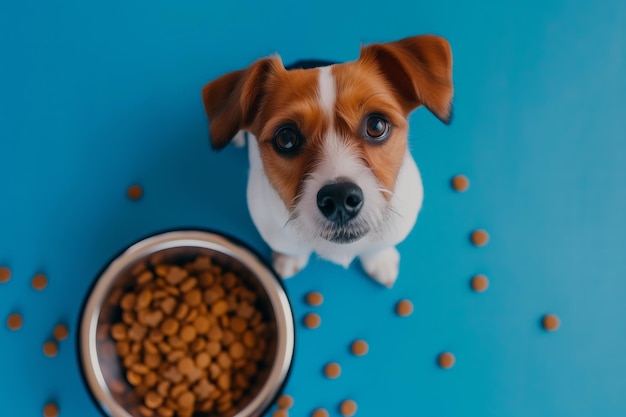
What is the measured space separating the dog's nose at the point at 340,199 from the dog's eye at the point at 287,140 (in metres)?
0.13

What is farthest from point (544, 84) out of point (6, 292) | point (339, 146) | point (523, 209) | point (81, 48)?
point (6, 292)

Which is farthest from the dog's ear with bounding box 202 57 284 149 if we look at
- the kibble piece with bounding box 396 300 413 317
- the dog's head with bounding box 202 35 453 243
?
the kibble piece with bounding box 396 300 413 317

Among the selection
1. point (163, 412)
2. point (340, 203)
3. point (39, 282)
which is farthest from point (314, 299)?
point (39, 282)

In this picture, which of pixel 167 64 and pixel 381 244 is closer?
pixel 381 244

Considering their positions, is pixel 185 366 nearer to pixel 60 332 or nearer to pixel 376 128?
pixel 60 332

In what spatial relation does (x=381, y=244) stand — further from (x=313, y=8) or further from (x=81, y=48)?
(x=81, y=48)

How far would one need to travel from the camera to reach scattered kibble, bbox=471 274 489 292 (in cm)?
189

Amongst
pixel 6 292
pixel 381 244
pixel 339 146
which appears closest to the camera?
pixel 339 146

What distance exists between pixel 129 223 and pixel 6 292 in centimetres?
47

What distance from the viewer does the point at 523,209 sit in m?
1.96

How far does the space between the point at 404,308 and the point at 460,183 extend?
1.51ft

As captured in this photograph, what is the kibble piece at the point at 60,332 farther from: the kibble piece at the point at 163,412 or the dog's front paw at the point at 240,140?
the dog's front paw at the point at 240,140

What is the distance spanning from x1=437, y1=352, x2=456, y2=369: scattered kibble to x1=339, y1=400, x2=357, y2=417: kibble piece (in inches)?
12.6

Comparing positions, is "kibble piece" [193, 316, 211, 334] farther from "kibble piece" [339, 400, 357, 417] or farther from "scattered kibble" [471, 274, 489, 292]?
"scattered kibble" [471, 274, 489, 292]
